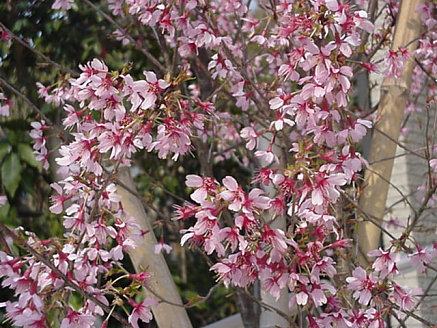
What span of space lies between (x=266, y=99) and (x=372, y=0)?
1.65 feet

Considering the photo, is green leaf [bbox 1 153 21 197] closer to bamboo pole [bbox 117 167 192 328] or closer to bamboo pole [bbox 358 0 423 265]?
bamboo pole [bbox 117 167 192 328]

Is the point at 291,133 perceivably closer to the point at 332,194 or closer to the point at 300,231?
the point at 300,231

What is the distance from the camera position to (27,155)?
288 centimetres

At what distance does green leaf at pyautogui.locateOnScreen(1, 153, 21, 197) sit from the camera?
9.30 feet

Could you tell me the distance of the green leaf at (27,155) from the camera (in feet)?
9.42

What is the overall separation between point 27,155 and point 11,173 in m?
0.12

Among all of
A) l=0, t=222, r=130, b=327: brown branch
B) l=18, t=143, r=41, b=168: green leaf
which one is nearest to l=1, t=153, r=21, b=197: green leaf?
l=18, t=143, r=41, b=168: green leaf

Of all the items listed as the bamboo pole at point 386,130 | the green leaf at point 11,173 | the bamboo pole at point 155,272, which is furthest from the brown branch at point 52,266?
the green leaf at point 11,173

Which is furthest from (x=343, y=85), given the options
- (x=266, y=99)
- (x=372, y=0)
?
(x=372, y=0)

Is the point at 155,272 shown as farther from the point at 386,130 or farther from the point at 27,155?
the point at 27,155

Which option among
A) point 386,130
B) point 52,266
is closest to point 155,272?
point 52,266

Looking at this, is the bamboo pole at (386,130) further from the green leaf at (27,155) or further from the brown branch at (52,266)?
the green leaf at (27,155)

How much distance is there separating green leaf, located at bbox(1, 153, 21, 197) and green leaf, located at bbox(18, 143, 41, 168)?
0.03 meters

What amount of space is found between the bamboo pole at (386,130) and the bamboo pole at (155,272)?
0.64 metres
